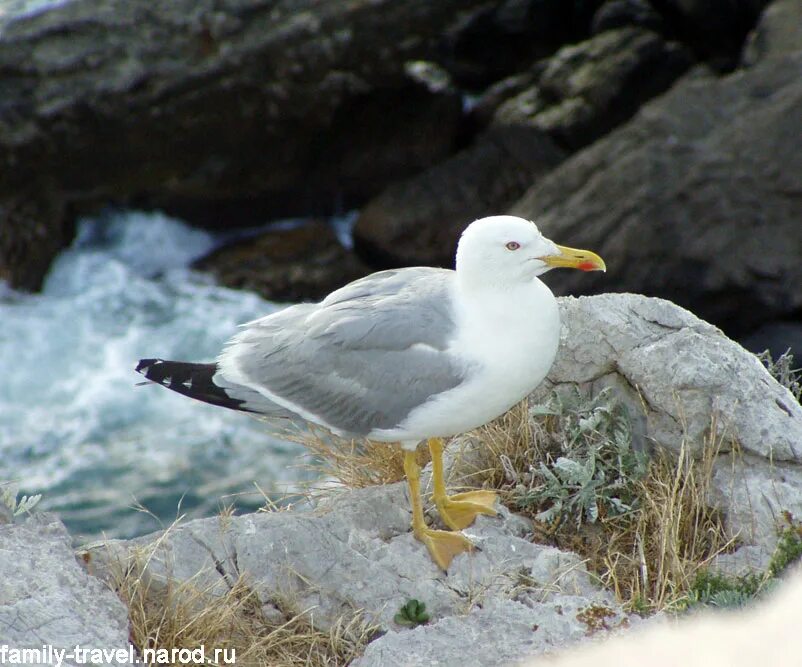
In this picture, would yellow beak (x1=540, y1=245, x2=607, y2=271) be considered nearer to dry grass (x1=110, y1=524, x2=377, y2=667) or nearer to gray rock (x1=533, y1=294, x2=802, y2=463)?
gray rock (x1=533, y1=294, x2=802, y2=463)

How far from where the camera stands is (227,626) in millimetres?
3201

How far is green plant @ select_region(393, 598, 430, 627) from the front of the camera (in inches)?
129

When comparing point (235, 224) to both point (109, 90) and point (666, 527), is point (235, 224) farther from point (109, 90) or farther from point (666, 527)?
point (666, 527)

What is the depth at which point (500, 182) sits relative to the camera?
9.02 meters

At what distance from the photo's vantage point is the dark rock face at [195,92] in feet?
27.0

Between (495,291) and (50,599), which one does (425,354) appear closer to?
(495,291)

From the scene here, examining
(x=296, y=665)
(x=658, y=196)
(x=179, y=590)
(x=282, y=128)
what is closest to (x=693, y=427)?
(x=296, y=665)

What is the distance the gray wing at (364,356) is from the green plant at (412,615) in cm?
58

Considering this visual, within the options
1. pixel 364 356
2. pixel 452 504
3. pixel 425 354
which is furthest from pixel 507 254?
pixel 452 504

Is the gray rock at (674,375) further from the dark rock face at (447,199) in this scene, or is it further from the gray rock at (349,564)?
the dark rock face at (447,199)

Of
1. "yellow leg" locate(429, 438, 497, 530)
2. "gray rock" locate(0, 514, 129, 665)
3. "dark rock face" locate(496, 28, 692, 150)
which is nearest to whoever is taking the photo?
"gray rock" locate(0, 514, 129, 665)

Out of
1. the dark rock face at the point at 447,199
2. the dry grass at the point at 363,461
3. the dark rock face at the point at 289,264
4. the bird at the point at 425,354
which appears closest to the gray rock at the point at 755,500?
the bird at the point at 425,354

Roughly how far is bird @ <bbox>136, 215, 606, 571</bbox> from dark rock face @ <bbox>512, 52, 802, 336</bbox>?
3.39 m

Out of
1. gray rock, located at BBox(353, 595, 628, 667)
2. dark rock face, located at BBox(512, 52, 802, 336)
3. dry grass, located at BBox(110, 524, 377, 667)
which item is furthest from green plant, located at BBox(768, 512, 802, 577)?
dark rock face, located at BBox(512, 52, 802, 336)
